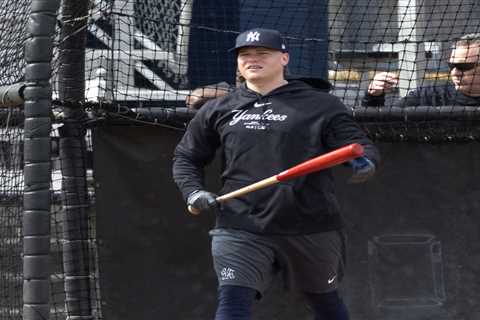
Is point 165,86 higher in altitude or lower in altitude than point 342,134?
lower

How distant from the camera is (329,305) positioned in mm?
4906

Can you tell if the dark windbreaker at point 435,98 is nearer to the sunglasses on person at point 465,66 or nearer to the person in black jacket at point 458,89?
the person in black jacket at point 458,89

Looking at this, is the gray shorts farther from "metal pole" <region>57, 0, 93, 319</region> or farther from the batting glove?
"metal pole" <region>57, 0, 93, 319</region>

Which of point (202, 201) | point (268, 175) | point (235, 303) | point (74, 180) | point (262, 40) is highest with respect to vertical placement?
point (262, 40)

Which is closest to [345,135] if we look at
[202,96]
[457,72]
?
[202,96]

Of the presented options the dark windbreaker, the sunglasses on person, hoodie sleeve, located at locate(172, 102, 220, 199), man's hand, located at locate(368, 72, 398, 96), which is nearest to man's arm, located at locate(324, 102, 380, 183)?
hoodie sleeve, located at locate(172, 102, 220, 199)

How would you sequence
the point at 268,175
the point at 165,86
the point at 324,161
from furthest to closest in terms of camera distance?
1. the point at 165,86
2. the point at 268,175
3. the point at 324,161

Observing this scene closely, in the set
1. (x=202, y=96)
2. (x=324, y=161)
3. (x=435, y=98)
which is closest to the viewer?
(x=324, y=161)

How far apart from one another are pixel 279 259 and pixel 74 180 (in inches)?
52.7

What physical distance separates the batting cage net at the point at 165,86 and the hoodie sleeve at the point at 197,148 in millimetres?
558

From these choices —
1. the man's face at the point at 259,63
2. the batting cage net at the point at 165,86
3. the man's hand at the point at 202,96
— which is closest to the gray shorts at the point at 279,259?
the man's face at the point at 259,63

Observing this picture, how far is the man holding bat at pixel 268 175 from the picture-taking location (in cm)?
459

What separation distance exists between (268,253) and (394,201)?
1.36 meters

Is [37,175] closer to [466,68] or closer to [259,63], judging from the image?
[259,63]
